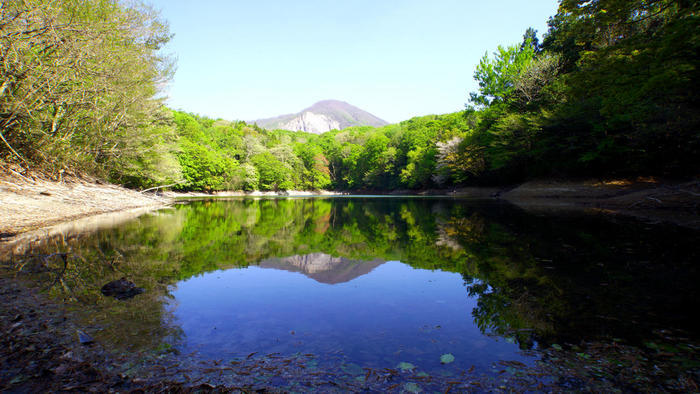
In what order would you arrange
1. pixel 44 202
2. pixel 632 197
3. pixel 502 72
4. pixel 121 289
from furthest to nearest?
pixel 502 72, pixel 632 197, pixel 44 202, pixel 121 289

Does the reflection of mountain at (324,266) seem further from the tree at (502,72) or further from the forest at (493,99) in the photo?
the tree at (502,72)

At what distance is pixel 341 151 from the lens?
98188 millimetres

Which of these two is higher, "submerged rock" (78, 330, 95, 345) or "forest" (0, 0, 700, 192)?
"forest" (0, 0, 700, 192)

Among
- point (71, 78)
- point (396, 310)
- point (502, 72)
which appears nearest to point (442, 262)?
point (396, 310)

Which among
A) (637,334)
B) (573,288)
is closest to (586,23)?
(573,288)

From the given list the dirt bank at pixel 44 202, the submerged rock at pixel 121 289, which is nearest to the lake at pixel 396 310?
the submerged rock at pixel 121 289

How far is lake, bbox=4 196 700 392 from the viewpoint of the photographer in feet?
8.40

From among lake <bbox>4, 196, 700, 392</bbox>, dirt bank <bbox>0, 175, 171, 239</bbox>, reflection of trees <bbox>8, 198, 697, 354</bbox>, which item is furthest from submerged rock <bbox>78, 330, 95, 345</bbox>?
dirt bank <bbox>0, 175, 171, 239</bbox>

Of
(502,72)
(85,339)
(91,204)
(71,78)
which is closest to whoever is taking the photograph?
(85,339)

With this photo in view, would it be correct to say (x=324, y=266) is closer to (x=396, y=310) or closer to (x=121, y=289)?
(x=396, y=310)

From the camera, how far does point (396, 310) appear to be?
4016 millimetres

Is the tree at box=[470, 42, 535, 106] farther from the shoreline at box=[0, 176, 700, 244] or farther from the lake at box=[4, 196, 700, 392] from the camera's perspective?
the lake at box=[4, 196, 700, 392]

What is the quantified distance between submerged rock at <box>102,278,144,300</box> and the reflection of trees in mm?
133

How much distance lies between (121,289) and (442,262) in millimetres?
5546
